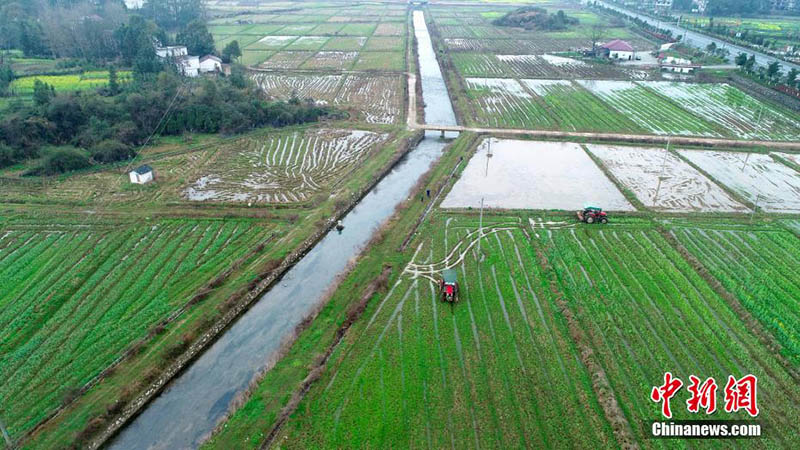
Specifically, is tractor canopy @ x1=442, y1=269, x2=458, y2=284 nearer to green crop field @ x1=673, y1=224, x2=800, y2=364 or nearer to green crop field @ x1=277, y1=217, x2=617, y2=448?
green crop field @ x1=277, y1=217, x2=617, y2=448

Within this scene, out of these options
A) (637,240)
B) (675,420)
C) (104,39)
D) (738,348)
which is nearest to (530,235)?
(637,240)

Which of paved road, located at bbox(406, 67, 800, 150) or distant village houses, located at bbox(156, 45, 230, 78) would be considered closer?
paved road, located at bbox(406, 67, 800, 150)

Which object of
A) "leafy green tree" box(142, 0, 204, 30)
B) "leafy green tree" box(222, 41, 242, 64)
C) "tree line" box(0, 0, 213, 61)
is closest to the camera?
"tree line" box(0, 0, 213, 61)

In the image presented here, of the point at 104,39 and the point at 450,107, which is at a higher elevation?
the point at 104,39

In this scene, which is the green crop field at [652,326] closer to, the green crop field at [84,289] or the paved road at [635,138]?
the paved road at [635,138]

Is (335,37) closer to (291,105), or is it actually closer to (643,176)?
(291,105)

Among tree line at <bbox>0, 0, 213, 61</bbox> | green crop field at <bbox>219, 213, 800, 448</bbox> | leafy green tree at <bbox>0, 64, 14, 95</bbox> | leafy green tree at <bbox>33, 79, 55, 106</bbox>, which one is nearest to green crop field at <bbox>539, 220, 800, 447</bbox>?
green crop field at <bbox>219, 213, 800, 448</bbox>
